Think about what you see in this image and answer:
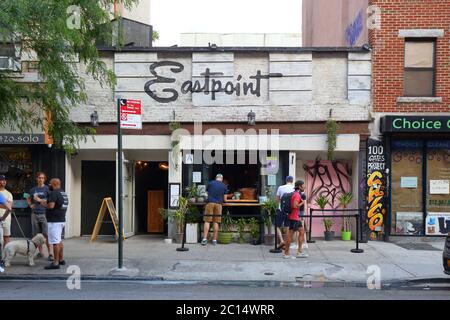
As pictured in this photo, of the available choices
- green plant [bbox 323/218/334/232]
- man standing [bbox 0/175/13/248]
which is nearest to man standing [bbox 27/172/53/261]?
man standing [bbox 0/175/13/248]

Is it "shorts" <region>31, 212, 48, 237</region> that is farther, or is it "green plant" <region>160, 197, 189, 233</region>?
"green plant" <region>160, 197, 189, 233</region>

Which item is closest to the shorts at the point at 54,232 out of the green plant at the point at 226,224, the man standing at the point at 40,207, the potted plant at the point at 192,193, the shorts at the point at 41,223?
the man standing at the point at 40,207

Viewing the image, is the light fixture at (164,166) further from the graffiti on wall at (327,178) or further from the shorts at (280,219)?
the shorts at (280,219)

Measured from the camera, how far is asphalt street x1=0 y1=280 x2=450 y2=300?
789cm

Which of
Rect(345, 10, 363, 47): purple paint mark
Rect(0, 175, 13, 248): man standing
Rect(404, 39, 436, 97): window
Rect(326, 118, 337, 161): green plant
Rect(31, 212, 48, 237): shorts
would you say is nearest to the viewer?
Rect(0, 175, 13, 248): man standing

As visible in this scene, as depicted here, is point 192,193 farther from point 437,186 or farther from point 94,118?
point 437,186

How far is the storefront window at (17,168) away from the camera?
14.1 meters

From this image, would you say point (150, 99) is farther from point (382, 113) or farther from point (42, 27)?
point (382, 113)

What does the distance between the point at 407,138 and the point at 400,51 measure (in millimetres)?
2206

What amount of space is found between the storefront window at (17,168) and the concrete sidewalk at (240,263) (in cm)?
212

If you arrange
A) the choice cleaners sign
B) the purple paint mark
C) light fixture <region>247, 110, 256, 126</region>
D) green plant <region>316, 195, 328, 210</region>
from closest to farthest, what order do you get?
the choice cleaners sign, light fixture <region>247, 110, 256, 126</region>, green plant <region>316, 195, 328, 210</region>, the purple paint mark

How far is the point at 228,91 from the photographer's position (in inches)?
543

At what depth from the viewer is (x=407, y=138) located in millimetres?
13602

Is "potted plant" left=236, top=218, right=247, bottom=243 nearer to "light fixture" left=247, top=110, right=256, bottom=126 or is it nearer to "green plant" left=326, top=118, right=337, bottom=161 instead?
"light fixture" left=247, top=110, right=256, bottom=126
